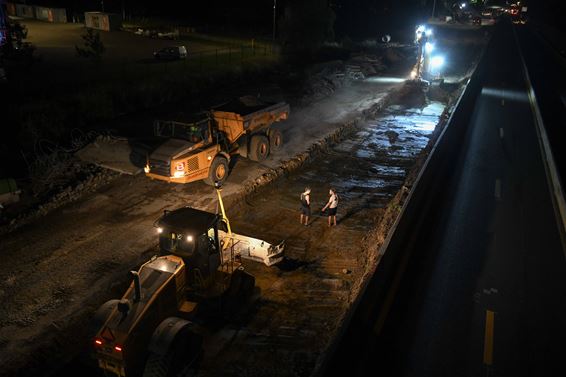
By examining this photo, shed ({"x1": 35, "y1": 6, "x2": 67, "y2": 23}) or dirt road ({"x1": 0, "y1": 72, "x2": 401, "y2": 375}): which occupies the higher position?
shed ({"x1": 35, "y1": 6, "x2": 67, "y2": 23})

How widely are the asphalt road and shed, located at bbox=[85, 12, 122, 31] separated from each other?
187ft

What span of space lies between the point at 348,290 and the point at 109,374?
605 centimetres

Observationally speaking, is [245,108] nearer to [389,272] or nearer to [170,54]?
[389,272]

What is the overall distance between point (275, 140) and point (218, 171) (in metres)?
4.71

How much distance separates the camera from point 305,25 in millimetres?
51656

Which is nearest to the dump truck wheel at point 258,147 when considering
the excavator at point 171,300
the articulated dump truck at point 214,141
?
the articulated dump truck at point 214,141

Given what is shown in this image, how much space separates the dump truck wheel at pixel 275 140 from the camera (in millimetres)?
21609

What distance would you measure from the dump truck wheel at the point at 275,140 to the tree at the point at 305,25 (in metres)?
31.4

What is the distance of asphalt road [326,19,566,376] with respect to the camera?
9.07 metres

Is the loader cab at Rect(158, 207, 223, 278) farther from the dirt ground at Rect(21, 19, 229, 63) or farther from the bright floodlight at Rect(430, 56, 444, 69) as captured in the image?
the bright floodlight at Rect(430, 56, 444, 69)

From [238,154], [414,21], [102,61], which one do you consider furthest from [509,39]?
[238,154]

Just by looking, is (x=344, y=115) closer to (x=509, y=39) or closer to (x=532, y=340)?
(x=532, y=340)

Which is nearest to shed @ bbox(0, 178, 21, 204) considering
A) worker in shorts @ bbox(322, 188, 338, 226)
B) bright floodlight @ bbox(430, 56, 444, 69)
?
worker in shorts @ bbox(322, 188, 338, 226)

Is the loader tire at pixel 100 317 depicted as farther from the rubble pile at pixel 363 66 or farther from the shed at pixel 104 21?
the shed at pixel 104 21
